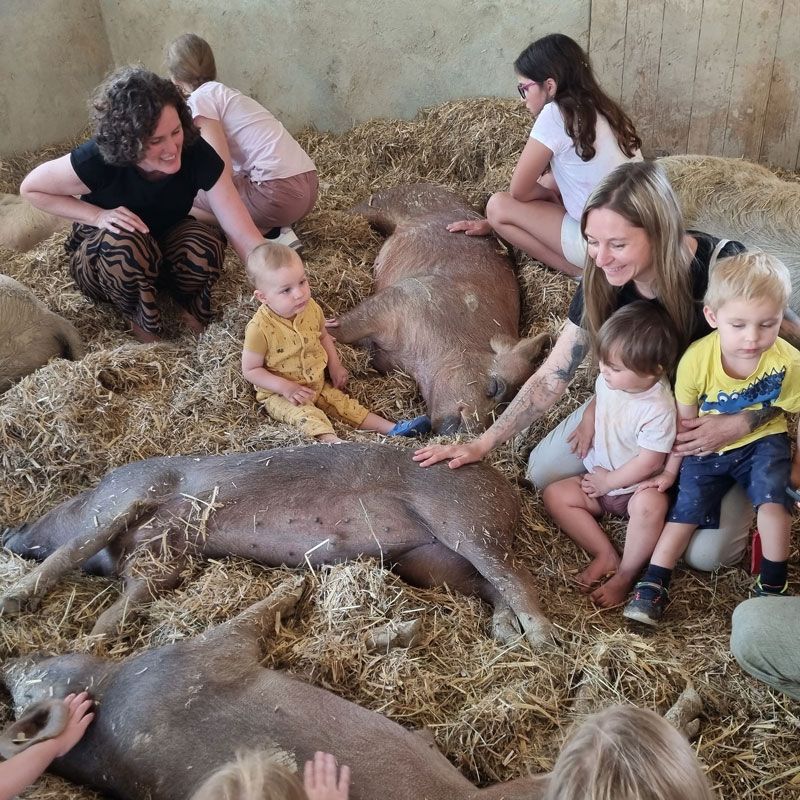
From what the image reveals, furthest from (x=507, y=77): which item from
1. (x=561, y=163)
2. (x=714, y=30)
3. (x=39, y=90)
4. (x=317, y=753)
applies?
(x=317, y=753)

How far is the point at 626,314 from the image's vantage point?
11.9 feet

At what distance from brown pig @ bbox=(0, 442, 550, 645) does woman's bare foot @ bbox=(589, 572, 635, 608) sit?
381 mm

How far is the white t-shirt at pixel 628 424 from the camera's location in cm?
375

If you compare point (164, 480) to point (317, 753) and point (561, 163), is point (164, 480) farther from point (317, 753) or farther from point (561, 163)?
point (561, 163)

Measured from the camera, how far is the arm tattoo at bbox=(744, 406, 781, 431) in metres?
3.57

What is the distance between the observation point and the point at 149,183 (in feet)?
17.3

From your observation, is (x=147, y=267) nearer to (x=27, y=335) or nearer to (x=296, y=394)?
(x=27, y=335)

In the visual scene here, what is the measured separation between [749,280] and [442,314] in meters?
2.61

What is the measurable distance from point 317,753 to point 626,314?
2.12m

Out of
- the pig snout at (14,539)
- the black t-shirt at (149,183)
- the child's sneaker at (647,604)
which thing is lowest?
the child's sneaker at (647,604)

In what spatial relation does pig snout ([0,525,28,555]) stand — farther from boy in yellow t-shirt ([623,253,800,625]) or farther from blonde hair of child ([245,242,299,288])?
boy in yellow t-shirt ([623,253,800,625])

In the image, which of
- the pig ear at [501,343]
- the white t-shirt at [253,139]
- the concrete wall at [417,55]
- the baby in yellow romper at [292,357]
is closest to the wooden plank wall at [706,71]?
the concrete wall at [417,55]

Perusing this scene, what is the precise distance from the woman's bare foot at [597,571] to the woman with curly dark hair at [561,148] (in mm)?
Answer: 2187

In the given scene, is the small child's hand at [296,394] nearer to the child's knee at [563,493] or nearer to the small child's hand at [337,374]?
the small child's hand at [337,374]
